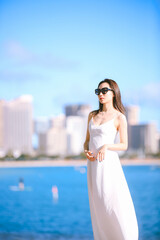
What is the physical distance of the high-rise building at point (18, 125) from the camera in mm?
69875

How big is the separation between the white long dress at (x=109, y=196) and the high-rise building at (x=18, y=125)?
67570mm

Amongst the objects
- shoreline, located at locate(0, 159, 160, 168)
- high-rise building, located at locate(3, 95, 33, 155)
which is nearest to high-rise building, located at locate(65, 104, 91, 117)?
high-rise building, located at locate(3, 95, 33, 155)

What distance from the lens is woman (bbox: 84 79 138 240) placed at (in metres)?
2.36

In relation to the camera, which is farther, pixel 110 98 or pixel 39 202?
pixel 39 202

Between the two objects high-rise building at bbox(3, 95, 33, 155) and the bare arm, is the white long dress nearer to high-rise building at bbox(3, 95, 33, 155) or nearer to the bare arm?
the bare arm

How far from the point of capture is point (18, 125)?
234 ft

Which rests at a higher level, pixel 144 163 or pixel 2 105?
pixel 2 105

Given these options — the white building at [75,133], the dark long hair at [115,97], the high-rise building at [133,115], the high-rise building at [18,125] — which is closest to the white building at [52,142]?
the white building at [75,133]

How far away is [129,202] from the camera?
94.0 inches

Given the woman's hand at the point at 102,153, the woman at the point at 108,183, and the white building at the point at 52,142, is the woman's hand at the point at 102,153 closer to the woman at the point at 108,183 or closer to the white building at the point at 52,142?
the woman at the point at 108,183

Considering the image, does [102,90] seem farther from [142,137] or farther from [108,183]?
[142,137]

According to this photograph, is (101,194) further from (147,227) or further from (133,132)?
(133,132)

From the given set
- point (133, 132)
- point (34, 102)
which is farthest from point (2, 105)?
point (133, 132)

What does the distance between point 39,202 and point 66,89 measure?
4987 centimetres
